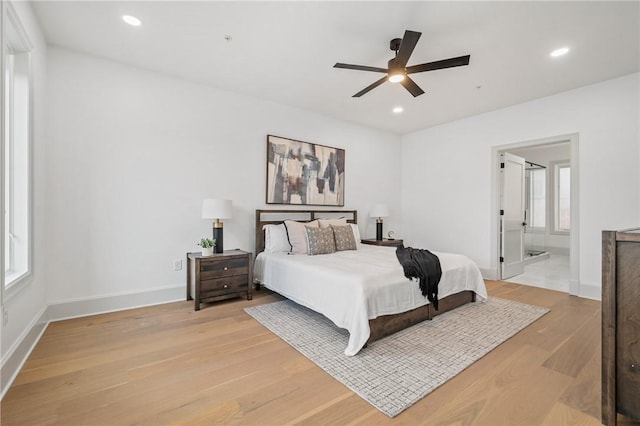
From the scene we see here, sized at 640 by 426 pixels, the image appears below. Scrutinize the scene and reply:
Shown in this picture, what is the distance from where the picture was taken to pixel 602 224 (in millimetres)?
3740

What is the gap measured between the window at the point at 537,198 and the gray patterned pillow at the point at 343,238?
6.59 metres

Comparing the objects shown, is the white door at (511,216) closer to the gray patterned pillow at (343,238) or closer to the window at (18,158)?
the gray patterned pillow at (343,238)

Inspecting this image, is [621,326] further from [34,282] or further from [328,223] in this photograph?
[34,282]

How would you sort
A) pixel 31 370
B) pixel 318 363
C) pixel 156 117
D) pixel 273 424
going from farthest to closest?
pixel 156 117 < pixel 318 363 < pixel 31 370 < pixel 273 424

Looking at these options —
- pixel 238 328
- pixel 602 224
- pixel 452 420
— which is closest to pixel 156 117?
pixel 238 328

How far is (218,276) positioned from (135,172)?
1562 millimetres

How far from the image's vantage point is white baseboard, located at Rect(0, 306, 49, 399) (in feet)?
5.97

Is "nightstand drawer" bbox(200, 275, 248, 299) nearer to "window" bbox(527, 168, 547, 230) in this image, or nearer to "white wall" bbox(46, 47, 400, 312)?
"white wall" bbox(46, 47, 400, 312)

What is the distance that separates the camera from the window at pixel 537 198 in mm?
7809

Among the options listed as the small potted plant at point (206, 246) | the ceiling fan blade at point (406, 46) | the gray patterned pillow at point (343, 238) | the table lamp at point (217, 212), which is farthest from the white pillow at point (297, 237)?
the ceiling fan blade at point (406, 46)

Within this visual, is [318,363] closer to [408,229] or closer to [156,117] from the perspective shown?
[156,117]

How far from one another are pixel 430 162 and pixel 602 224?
2775 millimetres

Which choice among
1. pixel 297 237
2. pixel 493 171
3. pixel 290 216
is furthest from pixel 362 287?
pixel 493 171

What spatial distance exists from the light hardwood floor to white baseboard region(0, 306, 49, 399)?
0.05 metres
